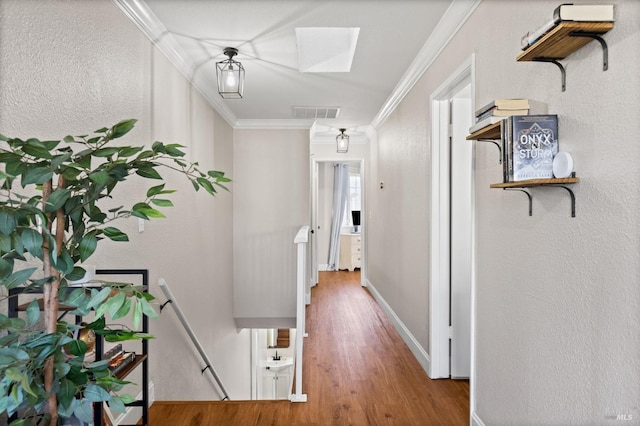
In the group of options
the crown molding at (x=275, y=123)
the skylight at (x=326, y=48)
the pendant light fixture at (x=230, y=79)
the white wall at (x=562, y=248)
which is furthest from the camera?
the crown molding at (x=275, y=123)

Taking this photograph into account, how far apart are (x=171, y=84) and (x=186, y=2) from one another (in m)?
0.79

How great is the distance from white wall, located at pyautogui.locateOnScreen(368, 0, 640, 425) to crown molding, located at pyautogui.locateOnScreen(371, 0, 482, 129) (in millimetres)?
64

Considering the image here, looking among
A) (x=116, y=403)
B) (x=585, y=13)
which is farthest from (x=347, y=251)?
(x=116, y=403)

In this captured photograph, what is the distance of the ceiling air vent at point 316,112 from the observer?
4162mm

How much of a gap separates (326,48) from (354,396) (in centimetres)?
252

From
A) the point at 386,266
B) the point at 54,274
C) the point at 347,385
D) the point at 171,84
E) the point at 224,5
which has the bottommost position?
the point at 347,385

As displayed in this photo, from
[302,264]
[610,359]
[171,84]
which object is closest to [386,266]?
[302,264]

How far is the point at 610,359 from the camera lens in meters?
1.10

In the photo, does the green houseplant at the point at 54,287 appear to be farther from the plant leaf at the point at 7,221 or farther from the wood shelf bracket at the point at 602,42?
the wood shelf bracket at the point at 602,42

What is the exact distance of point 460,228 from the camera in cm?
269

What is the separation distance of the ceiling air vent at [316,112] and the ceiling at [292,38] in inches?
12.1

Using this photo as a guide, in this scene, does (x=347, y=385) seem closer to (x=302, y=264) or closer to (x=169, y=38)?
(x=302, y=264)

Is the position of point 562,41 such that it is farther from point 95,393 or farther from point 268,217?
point 268,217

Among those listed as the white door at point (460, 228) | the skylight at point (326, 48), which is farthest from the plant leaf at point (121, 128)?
the white door at point (460, 228)
